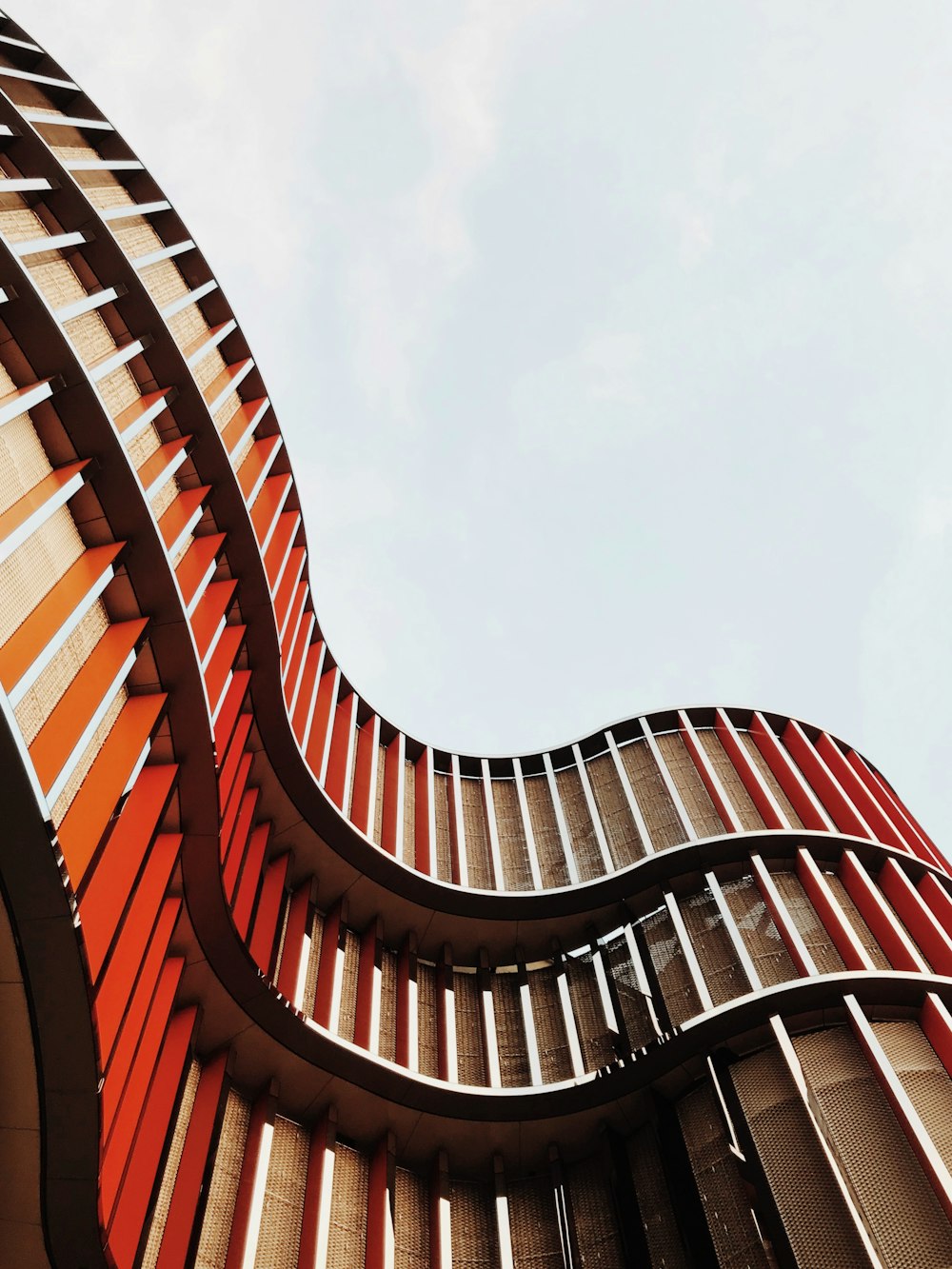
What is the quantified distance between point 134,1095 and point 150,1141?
989 mm

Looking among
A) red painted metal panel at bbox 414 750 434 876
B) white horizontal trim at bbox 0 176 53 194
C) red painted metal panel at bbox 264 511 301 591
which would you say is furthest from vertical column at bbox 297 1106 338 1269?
white horizontal trim at bbox 0 176 53 194

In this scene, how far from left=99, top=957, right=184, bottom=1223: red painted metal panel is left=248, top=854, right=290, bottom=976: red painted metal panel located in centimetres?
223

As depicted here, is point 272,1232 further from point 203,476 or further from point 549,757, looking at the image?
point 549,757

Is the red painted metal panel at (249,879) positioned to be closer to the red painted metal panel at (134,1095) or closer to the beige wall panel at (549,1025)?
the red painted metal panel at (134,1095)

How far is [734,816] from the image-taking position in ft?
58.4

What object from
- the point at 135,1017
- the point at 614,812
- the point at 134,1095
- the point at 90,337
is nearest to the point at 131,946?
the point at 135,1017

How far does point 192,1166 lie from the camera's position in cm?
1012

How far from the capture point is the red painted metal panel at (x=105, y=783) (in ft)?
23.5

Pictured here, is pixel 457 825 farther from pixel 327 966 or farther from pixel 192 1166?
pixel 192 1166

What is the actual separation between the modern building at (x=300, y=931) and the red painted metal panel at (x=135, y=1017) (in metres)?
0.05

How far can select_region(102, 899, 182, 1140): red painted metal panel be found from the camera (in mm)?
8062

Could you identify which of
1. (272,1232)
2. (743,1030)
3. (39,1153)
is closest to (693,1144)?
(743,1030)

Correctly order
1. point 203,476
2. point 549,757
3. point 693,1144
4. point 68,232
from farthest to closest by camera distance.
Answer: point 549,757
point 693,1144
point 203,476
point 68,232

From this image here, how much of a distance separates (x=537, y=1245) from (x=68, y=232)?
53.1 feet
